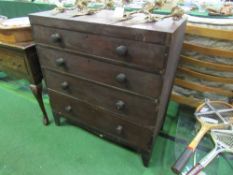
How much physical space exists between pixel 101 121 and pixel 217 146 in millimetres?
692

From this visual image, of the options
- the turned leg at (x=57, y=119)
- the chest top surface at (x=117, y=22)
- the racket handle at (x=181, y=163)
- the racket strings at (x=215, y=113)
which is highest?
the chest top surface at (x=117, y=22)

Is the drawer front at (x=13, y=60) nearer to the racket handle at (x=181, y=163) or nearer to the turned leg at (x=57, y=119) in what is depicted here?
the turned leg at (x=57, y=119)

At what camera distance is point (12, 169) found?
4.14 feet

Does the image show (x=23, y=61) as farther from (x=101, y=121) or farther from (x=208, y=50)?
(x=208, y=50)

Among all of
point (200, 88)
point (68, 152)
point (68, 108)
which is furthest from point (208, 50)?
point (68, 152)

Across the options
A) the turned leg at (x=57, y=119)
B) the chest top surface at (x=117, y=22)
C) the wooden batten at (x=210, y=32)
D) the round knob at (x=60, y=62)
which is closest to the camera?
the chest top surface at (x=117, y=22)

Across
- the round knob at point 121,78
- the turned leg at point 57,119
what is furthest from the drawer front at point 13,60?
the round knob at point 121,78

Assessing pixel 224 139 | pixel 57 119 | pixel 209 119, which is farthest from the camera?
pixel 57 119

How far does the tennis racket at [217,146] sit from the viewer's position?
0.90 meters

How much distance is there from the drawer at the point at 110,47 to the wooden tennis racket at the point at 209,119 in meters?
0.45

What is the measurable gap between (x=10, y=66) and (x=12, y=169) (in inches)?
30.4

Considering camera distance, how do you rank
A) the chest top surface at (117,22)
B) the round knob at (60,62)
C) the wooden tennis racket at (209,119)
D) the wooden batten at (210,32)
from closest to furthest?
the chest top surface at (117,22), the wooden tennis racket at (209,119), the wooden batten at (210,32), the round knob at (60,62)

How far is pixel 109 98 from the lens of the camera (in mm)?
1121

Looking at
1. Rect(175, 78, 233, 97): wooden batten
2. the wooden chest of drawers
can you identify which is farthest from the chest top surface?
Rect(175, 78, 233, 97): wooden batten
